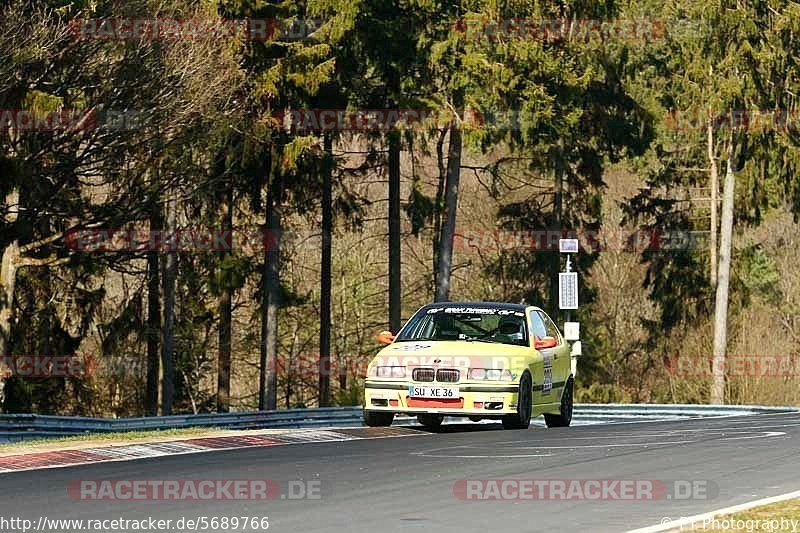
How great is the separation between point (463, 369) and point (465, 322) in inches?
59.0

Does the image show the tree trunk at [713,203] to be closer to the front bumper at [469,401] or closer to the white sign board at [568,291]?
the white sign board at [568,291]

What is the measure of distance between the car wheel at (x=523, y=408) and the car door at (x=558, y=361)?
4.13ft

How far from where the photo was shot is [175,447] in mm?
14906

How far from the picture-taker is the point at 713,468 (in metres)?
13.0

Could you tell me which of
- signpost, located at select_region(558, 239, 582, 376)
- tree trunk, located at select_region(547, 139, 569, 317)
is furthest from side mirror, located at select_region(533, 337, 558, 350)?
tree trunk, located at select_region(547, 139, 569, 317)

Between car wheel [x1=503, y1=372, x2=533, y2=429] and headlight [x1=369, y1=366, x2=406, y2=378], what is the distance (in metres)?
1.37

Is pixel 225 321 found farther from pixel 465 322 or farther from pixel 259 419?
pixel 465 322

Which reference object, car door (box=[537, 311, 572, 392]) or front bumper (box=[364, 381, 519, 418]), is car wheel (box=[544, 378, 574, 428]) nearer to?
car door (box=[537, 311, 572, 392])

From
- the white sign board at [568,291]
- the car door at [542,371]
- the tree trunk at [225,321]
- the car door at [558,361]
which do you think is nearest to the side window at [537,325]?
the car door at [542,371]

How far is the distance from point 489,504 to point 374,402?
741cm

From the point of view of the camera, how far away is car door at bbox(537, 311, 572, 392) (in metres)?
19.3

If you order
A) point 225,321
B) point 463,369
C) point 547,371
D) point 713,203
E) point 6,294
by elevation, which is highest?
point 713,203

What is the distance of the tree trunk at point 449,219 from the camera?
3850 cm

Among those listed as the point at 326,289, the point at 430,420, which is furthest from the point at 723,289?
the point at 430,420
